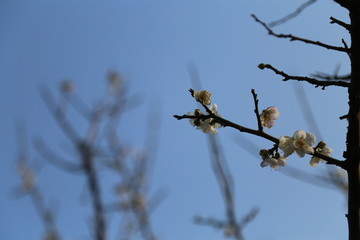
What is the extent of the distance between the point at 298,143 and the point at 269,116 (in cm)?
23

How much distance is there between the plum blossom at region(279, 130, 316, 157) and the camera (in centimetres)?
156

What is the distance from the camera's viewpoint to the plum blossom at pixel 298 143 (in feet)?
5.10

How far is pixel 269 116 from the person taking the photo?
1746mm

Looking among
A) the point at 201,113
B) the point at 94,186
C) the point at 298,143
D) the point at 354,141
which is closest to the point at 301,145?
the point at 298,143

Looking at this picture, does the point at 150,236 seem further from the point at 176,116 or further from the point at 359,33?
the point at 359,33

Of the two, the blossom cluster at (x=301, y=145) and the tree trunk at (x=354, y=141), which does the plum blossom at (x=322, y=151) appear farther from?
the tree trunk at (x=354, y=141)

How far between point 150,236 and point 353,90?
161 inches

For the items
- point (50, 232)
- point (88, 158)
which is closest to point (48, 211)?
point (50, 232)

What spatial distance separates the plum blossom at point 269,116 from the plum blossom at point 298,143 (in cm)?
15

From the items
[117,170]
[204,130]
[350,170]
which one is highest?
[117,170]

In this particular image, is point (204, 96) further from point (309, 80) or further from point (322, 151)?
point (322, 151)

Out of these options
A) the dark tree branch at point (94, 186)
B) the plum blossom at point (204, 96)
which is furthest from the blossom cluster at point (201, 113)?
the dark tree branch at point (94, 186)

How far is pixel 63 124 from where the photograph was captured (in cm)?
586

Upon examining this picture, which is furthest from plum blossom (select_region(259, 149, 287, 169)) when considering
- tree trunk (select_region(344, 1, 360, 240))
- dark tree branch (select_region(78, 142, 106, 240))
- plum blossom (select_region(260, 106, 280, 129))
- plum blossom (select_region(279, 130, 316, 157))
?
dark tree branch (select_region(78, 142, 106, 240))
